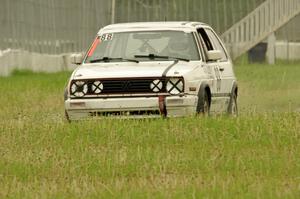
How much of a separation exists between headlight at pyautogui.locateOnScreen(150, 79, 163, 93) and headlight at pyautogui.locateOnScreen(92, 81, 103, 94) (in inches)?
25.7

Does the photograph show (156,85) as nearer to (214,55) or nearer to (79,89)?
(79,89)

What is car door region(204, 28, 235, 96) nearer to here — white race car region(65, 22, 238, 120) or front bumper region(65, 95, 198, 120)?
white race car region(65, 22, 238, 120)

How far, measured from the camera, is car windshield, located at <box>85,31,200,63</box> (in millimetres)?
17186

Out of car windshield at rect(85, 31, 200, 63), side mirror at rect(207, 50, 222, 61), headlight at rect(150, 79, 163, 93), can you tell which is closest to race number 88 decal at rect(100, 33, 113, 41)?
car windshield at rect(85, 31, 200, 63)

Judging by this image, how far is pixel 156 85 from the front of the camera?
16.0 m

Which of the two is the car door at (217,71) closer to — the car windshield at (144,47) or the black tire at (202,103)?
the car windshield at (144,47)

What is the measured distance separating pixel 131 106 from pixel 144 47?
1.66 m

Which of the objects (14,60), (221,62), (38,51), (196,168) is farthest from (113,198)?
(38,51)

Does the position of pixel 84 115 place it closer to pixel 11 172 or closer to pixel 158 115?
pixel 158 115

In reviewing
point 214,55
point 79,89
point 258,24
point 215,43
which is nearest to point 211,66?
point 214,55

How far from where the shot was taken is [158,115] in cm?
1596

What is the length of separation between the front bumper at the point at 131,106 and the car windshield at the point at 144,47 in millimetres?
1155

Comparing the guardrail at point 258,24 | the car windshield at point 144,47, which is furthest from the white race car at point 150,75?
the guardrail at point 258,24

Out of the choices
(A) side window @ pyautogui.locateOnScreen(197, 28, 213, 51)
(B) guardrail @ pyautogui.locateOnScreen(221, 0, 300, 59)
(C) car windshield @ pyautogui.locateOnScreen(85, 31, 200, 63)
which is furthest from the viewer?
(B) guardrail @ pyautogui.locateOnScreen(221, 0, 300, 59)
